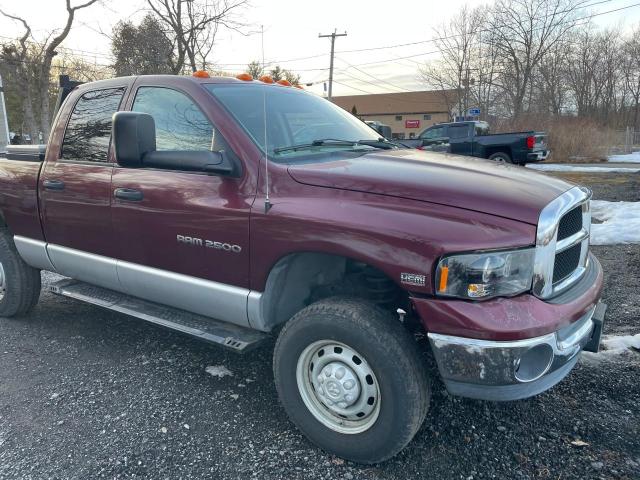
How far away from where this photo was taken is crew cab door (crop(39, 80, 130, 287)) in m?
3.50

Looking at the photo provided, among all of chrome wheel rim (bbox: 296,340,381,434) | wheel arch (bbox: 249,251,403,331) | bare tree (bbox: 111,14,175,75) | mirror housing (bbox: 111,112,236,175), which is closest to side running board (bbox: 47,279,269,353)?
wheel arch (bbox: 249,251,403,331)

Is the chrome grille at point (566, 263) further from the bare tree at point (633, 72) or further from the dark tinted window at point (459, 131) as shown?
the bare tree at point (633, 72)

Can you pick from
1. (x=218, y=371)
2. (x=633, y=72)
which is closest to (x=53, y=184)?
(x=218, y=371)

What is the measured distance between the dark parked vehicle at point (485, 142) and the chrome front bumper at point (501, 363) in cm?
1367

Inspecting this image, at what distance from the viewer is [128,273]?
11.1 feet

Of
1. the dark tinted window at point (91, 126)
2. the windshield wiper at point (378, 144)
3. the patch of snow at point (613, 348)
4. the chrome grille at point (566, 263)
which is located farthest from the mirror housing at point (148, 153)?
the patch of snow at point (613, 348)

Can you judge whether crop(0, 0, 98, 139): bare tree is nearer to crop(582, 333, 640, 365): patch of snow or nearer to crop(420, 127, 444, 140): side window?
crop(420, 127, 444, 140): side window

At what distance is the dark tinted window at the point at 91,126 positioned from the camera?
365 cm

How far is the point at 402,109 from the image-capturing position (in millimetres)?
66938

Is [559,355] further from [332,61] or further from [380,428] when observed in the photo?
[332,61]

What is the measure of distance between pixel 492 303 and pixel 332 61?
41740mm

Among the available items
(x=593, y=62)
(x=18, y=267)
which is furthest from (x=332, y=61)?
(x=18, y=267)

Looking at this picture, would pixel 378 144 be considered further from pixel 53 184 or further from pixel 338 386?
pixel 53 184

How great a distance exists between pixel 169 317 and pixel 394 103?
68296 millimetres
